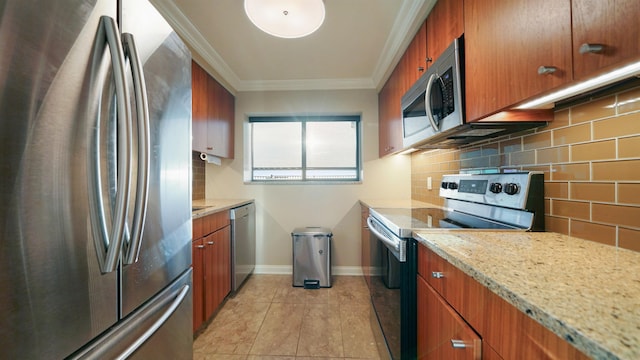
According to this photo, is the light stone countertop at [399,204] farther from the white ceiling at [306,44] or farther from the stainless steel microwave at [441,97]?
the white ceiling at [306,44]

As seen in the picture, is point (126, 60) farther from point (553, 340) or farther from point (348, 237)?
point (348, 237)

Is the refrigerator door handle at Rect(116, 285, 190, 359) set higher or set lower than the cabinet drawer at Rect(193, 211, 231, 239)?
lower

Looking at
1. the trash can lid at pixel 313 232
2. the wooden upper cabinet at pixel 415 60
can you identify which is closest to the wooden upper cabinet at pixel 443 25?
the wooden upper cabinet at pixel 415 60

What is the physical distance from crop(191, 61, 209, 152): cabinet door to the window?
92cm

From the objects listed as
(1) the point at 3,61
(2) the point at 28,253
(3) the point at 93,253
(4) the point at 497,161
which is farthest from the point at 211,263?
(4) the point at 497,161

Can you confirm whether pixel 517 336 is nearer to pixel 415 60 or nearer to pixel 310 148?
pixel 415 60

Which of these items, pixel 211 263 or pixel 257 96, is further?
pixel 257 96

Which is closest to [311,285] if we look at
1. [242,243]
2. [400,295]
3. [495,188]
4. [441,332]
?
[242,243]

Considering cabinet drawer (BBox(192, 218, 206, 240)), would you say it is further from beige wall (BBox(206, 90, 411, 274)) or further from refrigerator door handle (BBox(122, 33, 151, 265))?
beige wall (BBox(206, 90, 411, 274))

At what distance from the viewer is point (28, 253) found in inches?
19.3

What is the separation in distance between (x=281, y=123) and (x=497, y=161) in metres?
2.46

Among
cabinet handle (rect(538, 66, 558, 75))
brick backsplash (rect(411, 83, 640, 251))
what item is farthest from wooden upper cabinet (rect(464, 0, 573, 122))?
brick backsplash (rect(411, 83, 640, 251))

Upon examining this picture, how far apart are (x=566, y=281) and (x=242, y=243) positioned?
2459 mm

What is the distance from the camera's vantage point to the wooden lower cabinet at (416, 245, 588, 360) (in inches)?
19.1
